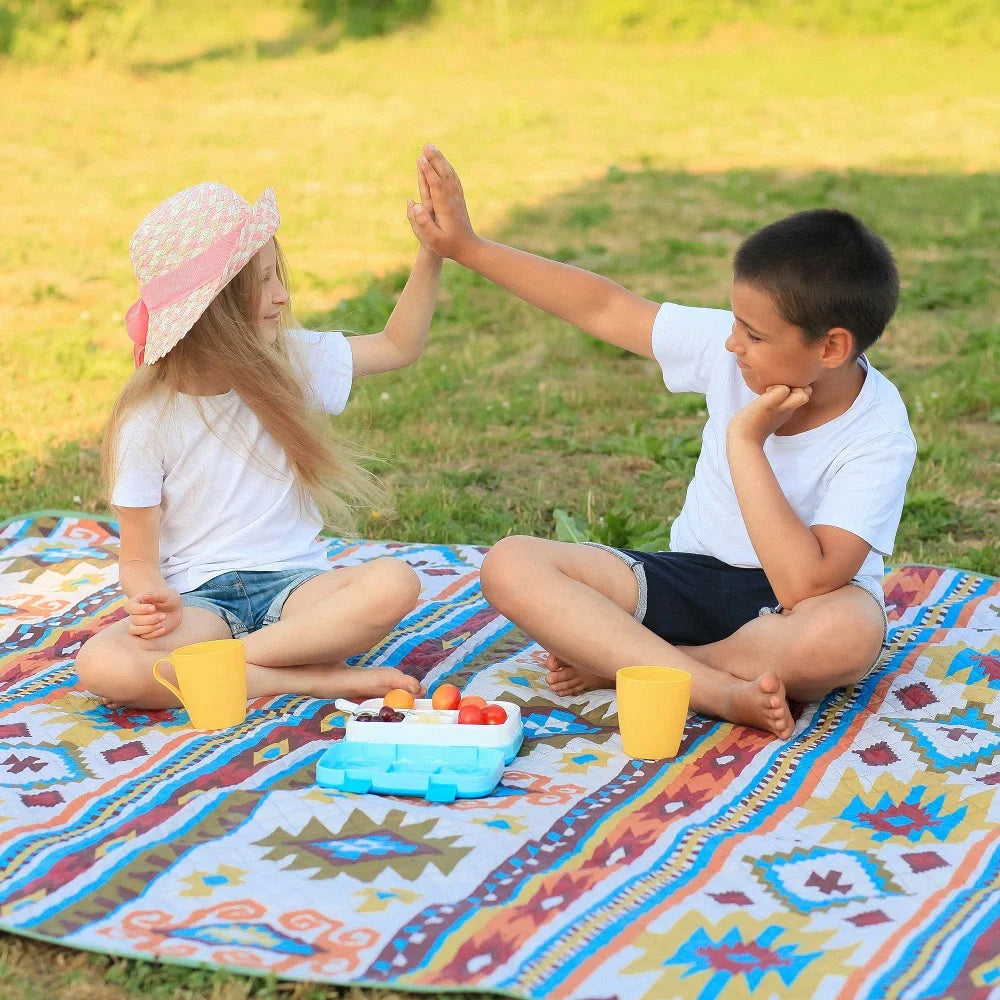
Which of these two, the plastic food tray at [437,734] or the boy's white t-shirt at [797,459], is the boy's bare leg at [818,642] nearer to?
the boy's white t-shirt at [797,459]

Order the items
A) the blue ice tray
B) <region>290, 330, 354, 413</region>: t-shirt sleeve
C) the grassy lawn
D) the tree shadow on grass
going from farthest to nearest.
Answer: the tree shadow on grass, the grassy lawn, <region>290, 330, 354, 413</region>: t-shirt sleeve, the blue ice tray

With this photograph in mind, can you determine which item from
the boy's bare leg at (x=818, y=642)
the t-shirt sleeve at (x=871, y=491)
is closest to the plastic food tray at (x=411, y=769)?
the boy's bare leg at (x=818, y=642)

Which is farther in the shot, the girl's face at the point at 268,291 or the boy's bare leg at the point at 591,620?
the girl's face at the point at 268,291

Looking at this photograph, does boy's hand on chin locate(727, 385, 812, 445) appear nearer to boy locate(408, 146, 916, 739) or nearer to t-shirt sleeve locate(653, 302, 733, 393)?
boy locate(408, 146, 916, 739)

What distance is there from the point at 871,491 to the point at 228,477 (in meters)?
1.41

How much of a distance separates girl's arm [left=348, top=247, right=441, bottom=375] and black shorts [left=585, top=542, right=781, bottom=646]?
746mm

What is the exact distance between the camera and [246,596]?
3176 millimetres

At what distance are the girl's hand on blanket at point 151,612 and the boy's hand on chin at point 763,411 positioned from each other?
4.03 ft

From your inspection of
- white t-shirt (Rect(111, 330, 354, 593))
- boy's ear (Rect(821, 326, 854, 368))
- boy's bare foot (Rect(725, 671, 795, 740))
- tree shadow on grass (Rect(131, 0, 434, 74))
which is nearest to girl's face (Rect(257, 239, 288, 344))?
white t-shirt (Rect(111, 330, 354, 593))

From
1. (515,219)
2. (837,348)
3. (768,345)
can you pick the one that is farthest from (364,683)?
(515,219)

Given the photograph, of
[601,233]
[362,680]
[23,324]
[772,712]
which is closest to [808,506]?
[772,712]

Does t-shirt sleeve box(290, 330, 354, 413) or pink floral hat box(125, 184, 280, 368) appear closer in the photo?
pink floral hat box(125, 184, 280, 368)

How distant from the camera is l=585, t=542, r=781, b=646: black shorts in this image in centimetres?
306

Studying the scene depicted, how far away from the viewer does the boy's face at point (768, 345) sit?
9.26ft
